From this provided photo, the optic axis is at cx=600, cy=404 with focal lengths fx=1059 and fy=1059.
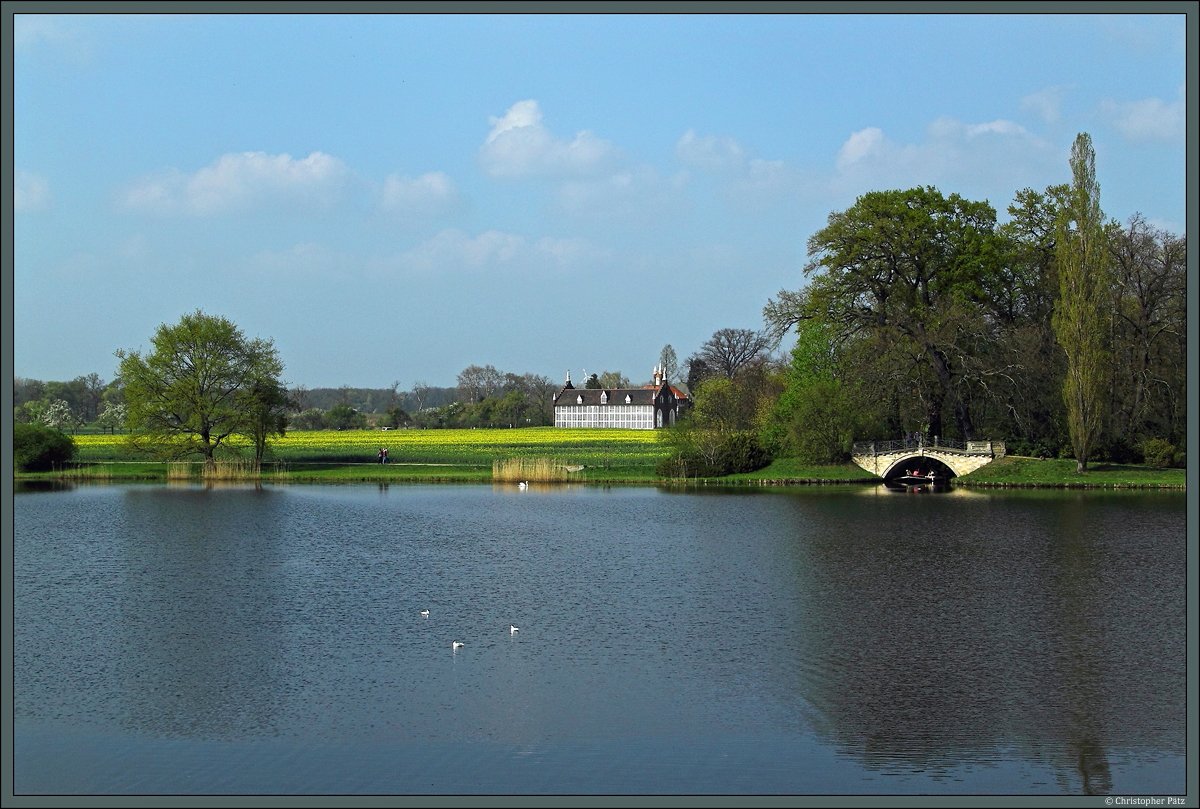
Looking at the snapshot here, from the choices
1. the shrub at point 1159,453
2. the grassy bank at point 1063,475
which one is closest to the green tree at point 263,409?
the grassy bank at point 1063,475

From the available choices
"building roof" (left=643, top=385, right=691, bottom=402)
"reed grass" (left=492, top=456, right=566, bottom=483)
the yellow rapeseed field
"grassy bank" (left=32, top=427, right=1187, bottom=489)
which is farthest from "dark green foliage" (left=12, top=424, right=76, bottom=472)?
"building roof" (left=643, top=385, right=691, bottom=402)

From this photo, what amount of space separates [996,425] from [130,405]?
4900cm

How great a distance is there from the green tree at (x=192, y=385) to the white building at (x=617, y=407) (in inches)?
3396

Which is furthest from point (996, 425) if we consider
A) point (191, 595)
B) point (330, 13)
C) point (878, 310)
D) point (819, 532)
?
point (330, 13)

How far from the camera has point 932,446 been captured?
5616cm

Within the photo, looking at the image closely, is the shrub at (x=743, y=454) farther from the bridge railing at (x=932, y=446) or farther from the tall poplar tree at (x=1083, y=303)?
the tall poplar tree at (x=1083, y=303)

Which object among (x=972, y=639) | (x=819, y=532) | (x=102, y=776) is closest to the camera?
(x=102, y=776)

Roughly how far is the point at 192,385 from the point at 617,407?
93.8m

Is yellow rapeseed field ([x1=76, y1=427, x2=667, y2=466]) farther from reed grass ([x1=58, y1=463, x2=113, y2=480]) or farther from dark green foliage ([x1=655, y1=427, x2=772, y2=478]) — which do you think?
dark green foliage ([x1=655, y1=427, x2=772, y2=478])

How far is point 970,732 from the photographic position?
50.0 ft

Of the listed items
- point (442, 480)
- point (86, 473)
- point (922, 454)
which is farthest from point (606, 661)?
point (86, 473)

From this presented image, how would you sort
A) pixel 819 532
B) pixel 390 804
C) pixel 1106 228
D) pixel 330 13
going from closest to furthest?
pixel 390 804 → pixel 330 13 → pixel 819 532 → pixel 1106 228

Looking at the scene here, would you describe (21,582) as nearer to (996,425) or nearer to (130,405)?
(130,405)

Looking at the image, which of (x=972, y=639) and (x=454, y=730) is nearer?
(x=454, y=730)
